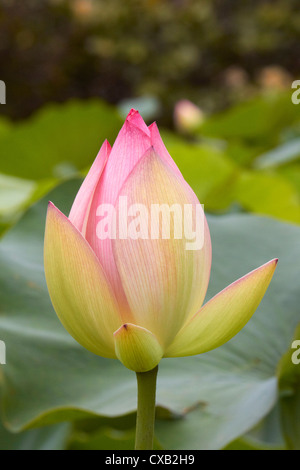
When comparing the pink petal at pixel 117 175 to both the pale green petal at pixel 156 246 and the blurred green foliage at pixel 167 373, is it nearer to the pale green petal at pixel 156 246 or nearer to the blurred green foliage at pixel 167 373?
the pale green petal at pixel 156 246

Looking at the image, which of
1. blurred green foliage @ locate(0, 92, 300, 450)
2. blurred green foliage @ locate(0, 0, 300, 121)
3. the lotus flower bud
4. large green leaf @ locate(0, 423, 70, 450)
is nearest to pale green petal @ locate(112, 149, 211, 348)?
the lotus flower bud

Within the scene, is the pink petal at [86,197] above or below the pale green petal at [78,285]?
above

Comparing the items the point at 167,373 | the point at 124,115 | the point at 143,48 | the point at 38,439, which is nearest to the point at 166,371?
the point at 167,373

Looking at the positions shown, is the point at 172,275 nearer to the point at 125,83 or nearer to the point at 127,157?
the point at 127,157

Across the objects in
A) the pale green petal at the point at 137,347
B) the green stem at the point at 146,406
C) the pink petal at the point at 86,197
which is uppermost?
the pink petal at the point at 86,197

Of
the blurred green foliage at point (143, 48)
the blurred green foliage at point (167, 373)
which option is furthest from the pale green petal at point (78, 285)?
the blurred green foliage at point (143, 48)

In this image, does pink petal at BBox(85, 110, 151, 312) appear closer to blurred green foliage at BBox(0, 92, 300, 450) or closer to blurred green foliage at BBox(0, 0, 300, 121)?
blurred green foliage at BBox(0, 92, 300, 450)

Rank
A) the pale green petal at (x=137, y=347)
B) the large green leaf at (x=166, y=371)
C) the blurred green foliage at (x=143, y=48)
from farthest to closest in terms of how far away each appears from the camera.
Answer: the blurred green foliage at (x=143, y=48) < the large green leaf at (x=166, y=371) < the pale green petal at (x=137, y=347)

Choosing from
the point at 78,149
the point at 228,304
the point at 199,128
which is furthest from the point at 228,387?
the point at 199,128

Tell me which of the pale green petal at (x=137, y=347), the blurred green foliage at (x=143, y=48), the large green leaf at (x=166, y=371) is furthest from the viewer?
the blurred green foliage at (x=143, y=48)
